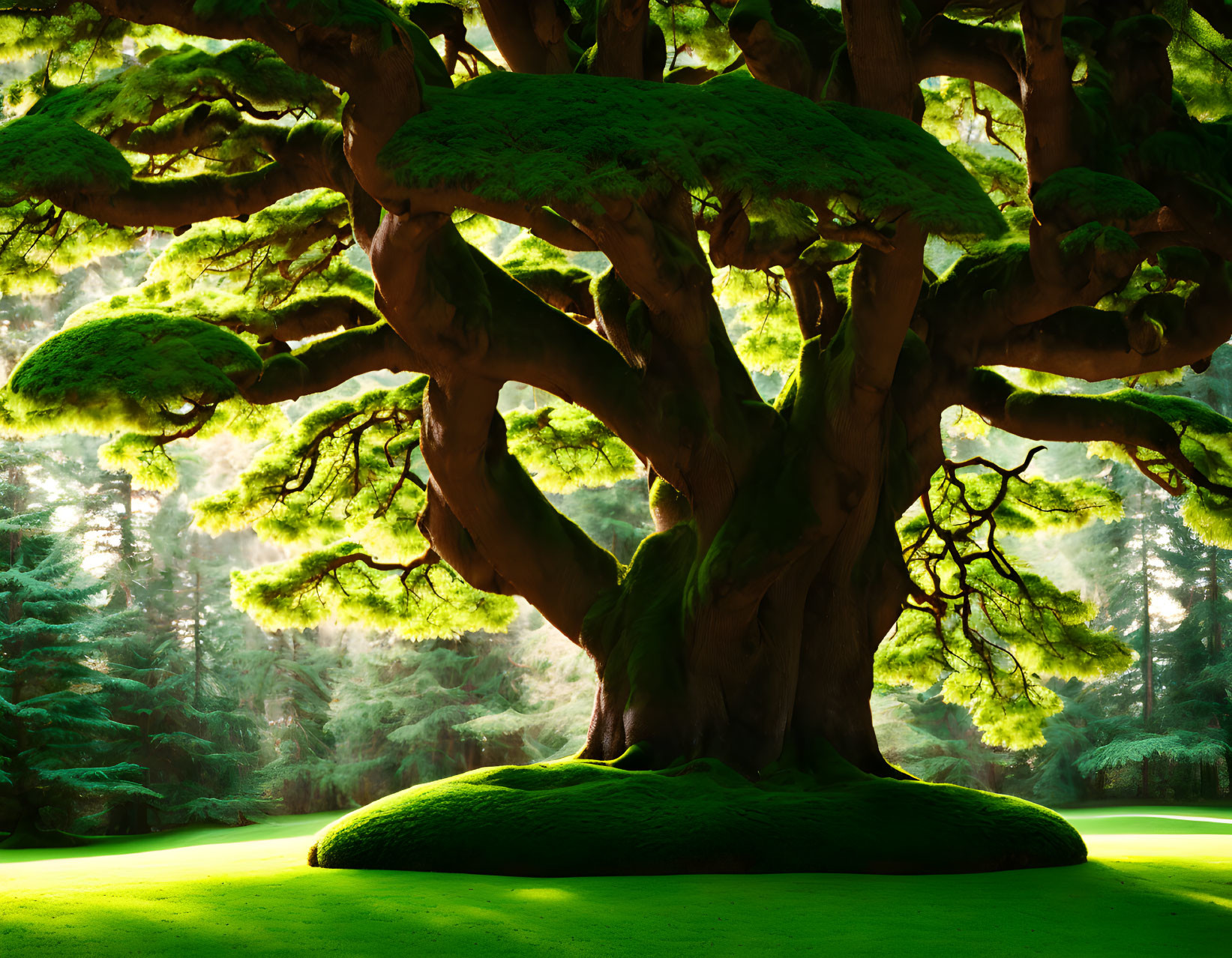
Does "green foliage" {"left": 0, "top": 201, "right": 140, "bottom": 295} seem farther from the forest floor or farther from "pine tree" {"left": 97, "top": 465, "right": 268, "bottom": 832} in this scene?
"pine tree" {"left": 97, "top": 465, "right": 268, "bottom": 832}

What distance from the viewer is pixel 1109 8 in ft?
20.4

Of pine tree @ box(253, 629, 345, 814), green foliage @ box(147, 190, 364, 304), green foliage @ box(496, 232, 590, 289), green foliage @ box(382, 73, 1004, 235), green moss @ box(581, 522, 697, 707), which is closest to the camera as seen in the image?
green foliage @ box(382, 73, 1004, 235)

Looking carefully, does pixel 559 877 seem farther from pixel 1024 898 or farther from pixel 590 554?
pixel 590 554

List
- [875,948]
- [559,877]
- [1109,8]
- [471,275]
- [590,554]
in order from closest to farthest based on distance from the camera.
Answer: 1. [875,948]
2. [559,877]
3. [471,275]
4. [1109,8]
5. [590,554]

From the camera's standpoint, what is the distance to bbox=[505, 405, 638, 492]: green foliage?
27.3ft

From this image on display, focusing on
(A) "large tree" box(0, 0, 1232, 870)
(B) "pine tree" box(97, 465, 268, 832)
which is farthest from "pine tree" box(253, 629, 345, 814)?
(A) "large tree" box(0, 0, 1232, 870)

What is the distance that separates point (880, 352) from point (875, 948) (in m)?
3.54

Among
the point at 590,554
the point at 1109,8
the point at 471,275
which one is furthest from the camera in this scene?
the point at 590,554

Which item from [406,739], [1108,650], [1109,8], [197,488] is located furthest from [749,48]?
[197,488]

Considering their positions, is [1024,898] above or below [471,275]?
below

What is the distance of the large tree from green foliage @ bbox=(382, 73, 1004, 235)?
0.07 ft

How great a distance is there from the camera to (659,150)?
3613mm

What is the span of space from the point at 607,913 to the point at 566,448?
17.5 ft

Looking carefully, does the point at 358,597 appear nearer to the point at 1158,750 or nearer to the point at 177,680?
the point at 177,680
